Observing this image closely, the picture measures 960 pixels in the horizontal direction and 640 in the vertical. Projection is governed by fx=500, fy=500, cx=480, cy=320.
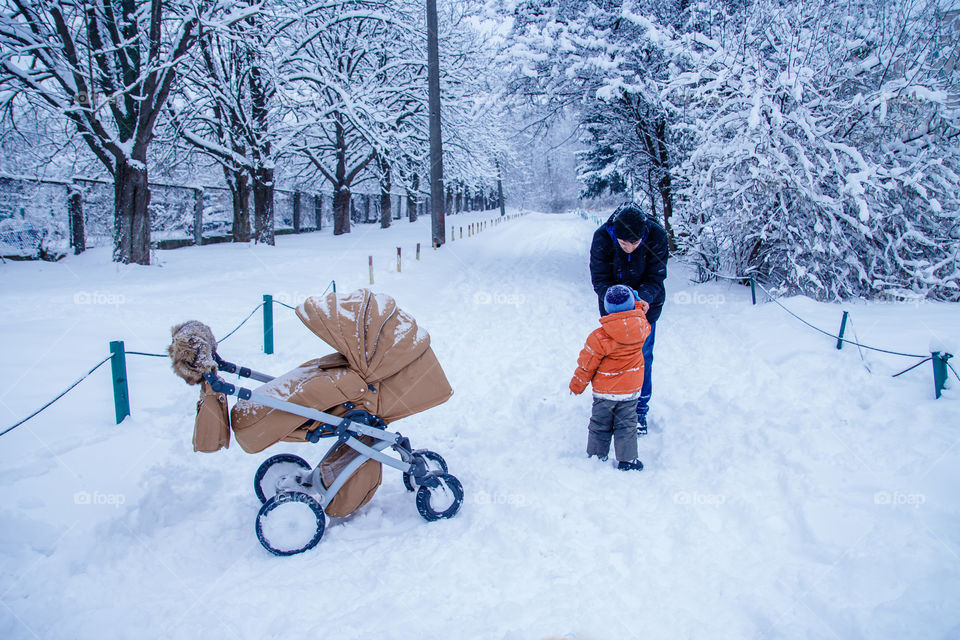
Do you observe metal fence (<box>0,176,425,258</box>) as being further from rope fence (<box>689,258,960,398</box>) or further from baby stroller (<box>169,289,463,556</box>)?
rope fence (<box>689,258,960,398</box>)

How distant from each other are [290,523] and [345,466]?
0.46 meters

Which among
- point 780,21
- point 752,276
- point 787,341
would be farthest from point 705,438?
point 780,21

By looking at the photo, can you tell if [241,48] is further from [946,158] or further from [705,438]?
[946,158]

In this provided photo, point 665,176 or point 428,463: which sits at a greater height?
point 665,176

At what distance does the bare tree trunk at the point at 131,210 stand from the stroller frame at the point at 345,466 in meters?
10.3

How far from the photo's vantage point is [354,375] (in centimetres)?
305

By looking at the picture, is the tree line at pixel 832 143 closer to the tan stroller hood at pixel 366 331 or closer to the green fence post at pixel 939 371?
the green fence post at pixel 939 371

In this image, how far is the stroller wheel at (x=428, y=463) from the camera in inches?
141

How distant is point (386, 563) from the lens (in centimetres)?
300

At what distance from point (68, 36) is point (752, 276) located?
13.7 m

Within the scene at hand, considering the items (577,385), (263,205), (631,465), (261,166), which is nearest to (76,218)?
(261,166)

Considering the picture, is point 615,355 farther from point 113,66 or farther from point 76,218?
point 76,218

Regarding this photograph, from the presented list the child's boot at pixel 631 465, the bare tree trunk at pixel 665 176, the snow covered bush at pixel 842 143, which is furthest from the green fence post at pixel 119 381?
the bare tree trunk at pixel 665 176

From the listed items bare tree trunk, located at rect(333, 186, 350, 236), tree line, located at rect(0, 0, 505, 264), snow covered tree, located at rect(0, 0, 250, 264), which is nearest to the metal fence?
tree line, located at rect(0, 0, 505, 264)
